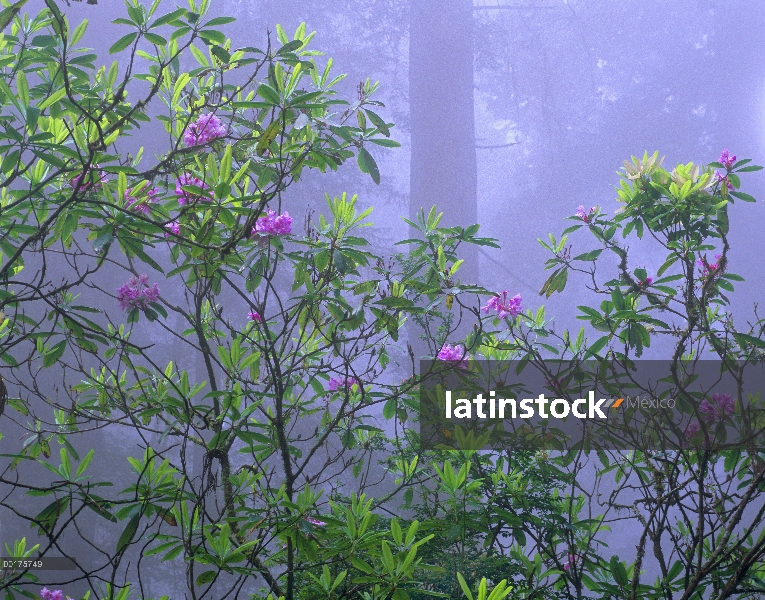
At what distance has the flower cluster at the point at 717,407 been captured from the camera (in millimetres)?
1578

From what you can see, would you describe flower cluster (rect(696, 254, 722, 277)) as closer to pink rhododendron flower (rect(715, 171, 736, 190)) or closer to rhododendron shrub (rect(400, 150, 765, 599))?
rhododendron shrub (rect(400, 150, 765, 599))

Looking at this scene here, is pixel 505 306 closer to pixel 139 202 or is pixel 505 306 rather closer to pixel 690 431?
pixel 690 431

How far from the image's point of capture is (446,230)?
→ 162cm

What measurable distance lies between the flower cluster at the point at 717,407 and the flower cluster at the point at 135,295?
4.27 feet

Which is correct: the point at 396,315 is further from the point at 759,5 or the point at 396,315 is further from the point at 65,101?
the point at 759,5

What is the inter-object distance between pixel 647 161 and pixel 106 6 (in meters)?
6.98

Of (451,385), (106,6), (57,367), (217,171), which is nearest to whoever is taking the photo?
(217,171)

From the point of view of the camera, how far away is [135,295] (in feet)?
4.97

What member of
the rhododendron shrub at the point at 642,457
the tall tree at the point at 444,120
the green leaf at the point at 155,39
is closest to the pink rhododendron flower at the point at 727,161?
the rhododendron shrub at the point at 642,457

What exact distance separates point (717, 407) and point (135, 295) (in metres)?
1.36

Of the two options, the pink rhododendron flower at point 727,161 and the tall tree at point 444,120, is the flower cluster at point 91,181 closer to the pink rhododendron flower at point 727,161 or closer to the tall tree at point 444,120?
the pink rhododendron flower at point 727,161

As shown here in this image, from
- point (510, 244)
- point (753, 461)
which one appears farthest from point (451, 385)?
point (510, 244)

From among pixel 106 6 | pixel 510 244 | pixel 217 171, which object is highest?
pixel 106 6

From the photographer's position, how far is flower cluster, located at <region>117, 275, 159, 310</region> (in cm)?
151
